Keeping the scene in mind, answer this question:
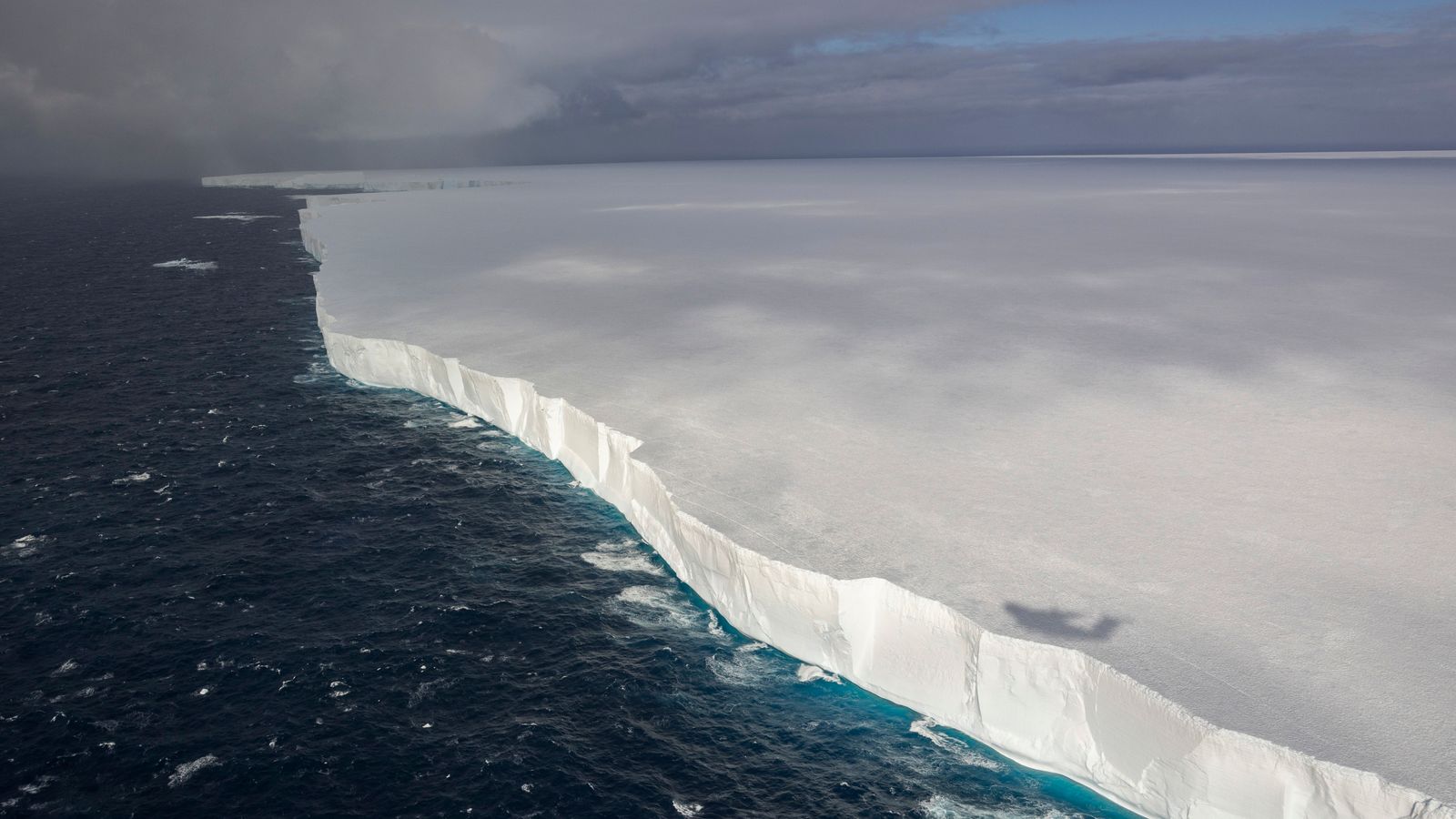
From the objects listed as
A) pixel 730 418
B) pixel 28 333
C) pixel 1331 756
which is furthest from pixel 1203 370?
pixel 28 333

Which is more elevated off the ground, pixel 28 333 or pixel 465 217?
pixel 465 217

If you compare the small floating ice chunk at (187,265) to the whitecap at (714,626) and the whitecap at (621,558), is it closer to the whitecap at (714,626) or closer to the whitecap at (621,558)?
the whitecap at (621,558)

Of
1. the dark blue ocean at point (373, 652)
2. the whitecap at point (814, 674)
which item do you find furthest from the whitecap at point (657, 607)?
the whitecap at point (814, 674)

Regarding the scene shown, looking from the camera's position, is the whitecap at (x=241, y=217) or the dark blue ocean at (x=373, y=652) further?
the whitecap at (x=241, y=217)

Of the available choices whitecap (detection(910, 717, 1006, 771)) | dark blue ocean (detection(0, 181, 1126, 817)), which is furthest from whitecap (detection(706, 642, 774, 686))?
whitecap (detection(910, 717, 1006, 771))

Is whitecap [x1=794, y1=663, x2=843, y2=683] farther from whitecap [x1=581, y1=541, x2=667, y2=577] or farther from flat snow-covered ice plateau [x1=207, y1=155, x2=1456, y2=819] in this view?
whitecap [x1=581, y1=541, x2=667, y2=577]

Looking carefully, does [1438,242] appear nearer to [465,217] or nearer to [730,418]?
[730,418]

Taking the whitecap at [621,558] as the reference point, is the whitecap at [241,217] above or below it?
above
